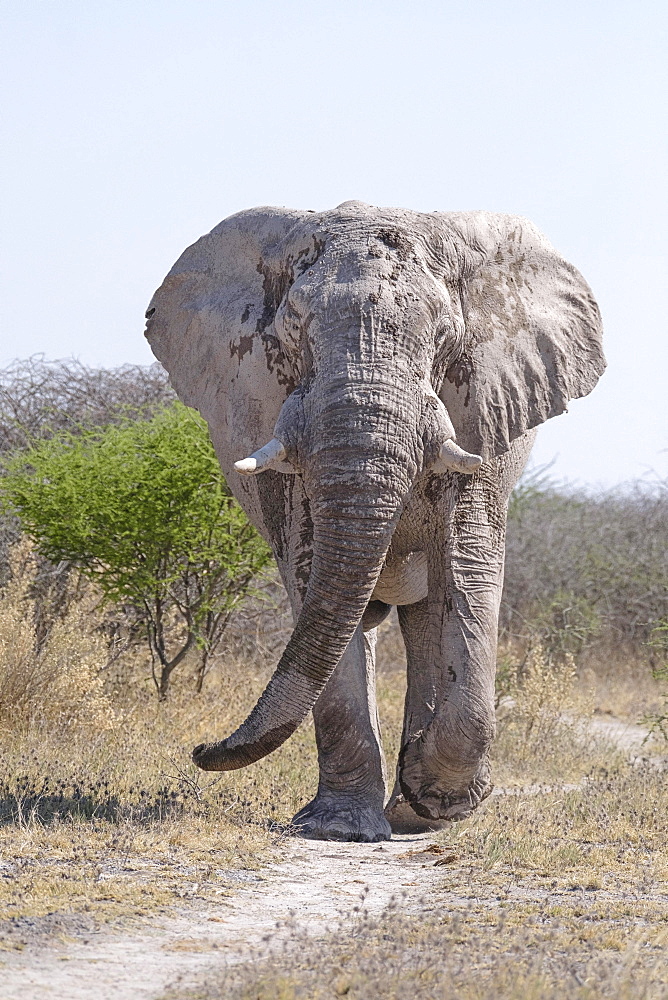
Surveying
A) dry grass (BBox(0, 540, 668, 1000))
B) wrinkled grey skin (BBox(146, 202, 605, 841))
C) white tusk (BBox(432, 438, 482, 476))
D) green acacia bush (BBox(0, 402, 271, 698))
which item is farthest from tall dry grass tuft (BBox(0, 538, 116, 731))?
white tusk (BBox(432, 438, 482, 476))

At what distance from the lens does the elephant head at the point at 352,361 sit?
5863mm

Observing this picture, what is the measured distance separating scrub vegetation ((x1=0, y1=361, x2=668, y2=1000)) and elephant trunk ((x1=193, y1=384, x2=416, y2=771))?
21.6 inches

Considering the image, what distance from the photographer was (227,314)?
289 inches

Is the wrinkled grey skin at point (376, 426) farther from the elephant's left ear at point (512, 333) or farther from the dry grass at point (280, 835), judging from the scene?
the dry grass at point (280, 835)

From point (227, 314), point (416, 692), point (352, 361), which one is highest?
point (227, 314)

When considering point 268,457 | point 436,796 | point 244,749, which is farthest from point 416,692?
point 268,457

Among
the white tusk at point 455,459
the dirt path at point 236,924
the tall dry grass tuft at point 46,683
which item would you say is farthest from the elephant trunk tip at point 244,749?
the tall dry grass tuft at point 46,683

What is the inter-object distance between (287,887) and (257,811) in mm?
1289

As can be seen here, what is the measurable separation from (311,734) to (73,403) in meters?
5.69

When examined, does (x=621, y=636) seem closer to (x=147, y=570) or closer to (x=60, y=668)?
(x=147, y=570)

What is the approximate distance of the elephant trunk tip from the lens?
5980 mm

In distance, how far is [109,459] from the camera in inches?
433

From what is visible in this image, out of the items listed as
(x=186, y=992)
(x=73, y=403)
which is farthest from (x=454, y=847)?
(x=73, y=403)

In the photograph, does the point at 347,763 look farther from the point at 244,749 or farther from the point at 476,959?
the point at 476,959
